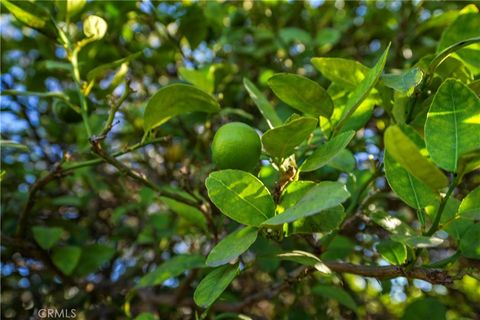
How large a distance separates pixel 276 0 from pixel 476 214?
1.18m

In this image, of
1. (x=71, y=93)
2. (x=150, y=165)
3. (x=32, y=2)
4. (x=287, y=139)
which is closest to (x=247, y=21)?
(x=150, y=165)

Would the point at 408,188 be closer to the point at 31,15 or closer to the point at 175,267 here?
the point at 175,267

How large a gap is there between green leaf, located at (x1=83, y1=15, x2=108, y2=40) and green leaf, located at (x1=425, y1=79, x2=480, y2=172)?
737 mm

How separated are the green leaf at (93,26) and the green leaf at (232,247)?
634 millimetres

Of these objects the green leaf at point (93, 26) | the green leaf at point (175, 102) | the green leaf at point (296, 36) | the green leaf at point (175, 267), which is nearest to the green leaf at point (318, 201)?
the green leaf at point (175, 102)

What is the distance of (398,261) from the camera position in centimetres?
85

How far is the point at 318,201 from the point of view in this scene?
23.8 inches

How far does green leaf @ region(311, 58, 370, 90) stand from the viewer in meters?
0.86

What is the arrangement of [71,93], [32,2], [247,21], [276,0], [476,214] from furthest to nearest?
1. [247,21]
2. [276,0]
3. [71,93]
4. [32,2]
5. [476,214]

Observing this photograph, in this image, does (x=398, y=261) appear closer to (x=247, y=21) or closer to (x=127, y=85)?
(x=127, y=85)

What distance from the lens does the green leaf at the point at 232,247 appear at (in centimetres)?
68

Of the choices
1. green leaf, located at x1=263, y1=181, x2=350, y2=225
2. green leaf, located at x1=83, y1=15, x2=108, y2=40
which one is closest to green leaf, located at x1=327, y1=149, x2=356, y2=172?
green leaf, located at x1=263, y1=181, x2=350, y2=225

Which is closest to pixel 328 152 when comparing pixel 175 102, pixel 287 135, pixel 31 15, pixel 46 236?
pixel 287 135

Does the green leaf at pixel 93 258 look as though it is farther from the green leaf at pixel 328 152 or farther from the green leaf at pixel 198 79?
the green leaf at pixel 328 152
